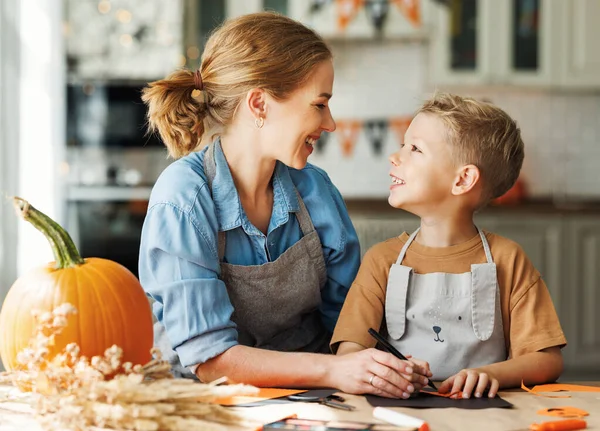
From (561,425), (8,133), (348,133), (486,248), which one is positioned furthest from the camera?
(348,133)

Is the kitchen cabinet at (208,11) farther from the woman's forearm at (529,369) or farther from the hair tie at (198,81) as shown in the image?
the woman's forearm at (529,369)

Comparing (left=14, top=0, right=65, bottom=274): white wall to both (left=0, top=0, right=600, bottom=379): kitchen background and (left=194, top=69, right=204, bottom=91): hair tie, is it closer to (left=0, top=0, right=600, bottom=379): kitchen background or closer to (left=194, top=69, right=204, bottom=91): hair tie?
(left=0, top=0, right=600, bottom=379): kitchen background

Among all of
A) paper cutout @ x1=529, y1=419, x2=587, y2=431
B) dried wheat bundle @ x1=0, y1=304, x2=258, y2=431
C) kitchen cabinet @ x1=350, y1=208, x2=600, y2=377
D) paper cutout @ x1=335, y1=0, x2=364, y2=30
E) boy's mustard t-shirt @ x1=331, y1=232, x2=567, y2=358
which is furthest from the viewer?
paper cutout @ x1=335, y1=0, x2=364, y2=30

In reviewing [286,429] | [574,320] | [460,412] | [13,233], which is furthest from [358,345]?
[574,320]

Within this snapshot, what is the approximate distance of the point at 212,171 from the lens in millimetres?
1623

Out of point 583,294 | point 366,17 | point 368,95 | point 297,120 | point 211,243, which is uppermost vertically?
point 366,17

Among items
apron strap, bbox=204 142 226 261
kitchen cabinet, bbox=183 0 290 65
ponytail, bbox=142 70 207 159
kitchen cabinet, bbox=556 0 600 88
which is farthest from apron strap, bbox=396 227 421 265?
kitchen cabinet, bbox=556 0 600 88

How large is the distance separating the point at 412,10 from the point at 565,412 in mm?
3876

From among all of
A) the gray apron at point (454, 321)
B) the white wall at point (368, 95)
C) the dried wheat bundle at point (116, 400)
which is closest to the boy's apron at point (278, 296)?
the gray apron at point (454, 321)

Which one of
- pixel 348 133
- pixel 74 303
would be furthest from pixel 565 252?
pixel 74 303

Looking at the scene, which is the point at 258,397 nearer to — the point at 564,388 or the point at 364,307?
the point at 364,307

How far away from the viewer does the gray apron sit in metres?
1.52

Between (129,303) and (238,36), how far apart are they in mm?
639

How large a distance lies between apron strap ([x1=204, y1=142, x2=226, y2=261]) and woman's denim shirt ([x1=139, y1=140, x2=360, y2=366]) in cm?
1
